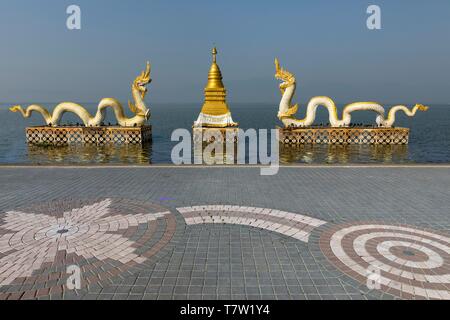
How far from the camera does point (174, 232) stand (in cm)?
711

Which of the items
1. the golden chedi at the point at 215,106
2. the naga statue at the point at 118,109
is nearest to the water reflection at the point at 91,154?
the naga statue at the point at 118,109

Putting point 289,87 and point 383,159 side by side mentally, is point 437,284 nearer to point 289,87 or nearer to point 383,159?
point 383,159

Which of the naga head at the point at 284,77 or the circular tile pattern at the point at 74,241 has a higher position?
the naga head at the point at 284,77

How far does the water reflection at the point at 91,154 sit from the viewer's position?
28406 millimetres

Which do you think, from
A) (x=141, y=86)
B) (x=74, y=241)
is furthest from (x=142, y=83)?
(x=74, y=241)

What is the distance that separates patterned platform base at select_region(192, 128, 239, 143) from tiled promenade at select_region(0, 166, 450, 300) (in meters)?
25.0

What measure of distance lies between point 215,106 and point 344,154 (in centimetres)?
1635

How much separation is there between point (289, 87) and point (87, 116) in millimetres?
24670

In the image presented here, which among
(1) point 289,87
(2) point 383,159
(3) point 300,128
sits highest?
(1) point 289,87

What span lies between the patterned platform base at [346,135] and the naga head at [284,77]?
5.18m
